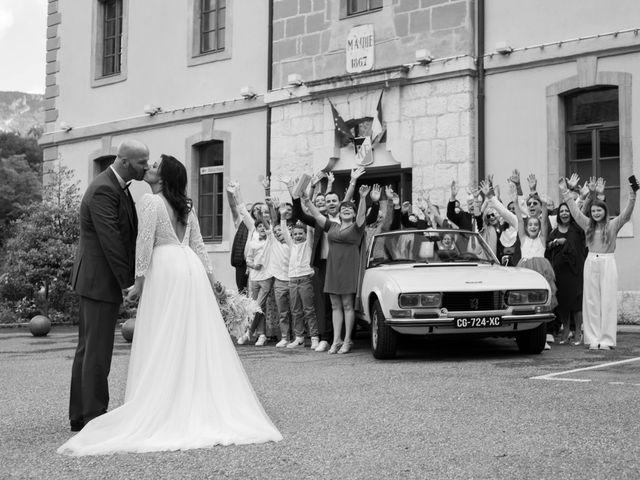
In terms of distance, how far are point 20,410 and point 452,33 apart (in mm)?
11822

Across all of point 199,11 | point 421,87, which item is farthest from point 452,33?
point 199,11

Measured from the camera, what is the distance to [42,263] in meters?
18.4

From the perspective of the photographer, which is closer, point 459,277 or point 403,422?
point 403,422

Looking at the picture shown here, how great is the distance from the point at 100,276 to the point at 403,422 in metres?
2.19

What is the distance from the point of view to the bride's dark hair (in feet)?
20.1

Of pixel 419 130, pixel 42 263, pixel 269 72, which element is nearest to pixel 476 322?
pixel 419 130

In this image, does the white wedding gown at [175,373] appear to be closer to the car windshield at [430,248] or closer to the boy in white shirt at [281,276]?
the car windshield at [430,248]

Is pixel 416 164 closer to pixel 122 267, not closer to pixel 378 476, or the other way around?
pixel 122 267

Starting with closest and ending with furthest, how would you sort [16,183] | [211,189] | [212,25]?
[211,189] < [212,25] < [16,183]

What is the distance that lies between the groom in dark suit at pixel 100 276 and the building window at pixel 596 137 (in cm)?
1057

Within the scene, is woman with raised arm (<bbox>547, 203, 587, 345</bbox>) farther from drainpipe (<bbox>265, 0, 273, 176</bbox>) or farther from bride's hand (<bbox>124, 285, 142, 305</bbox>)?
drainpipe (<bbox>265, 0, 273, 176</bbox>)

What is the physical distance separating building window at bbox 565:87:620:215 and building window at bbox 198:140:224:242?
849 cm

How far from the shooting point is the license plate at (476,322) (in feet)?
32.5

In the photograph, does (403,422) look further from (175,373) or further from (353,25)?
(353,25)
